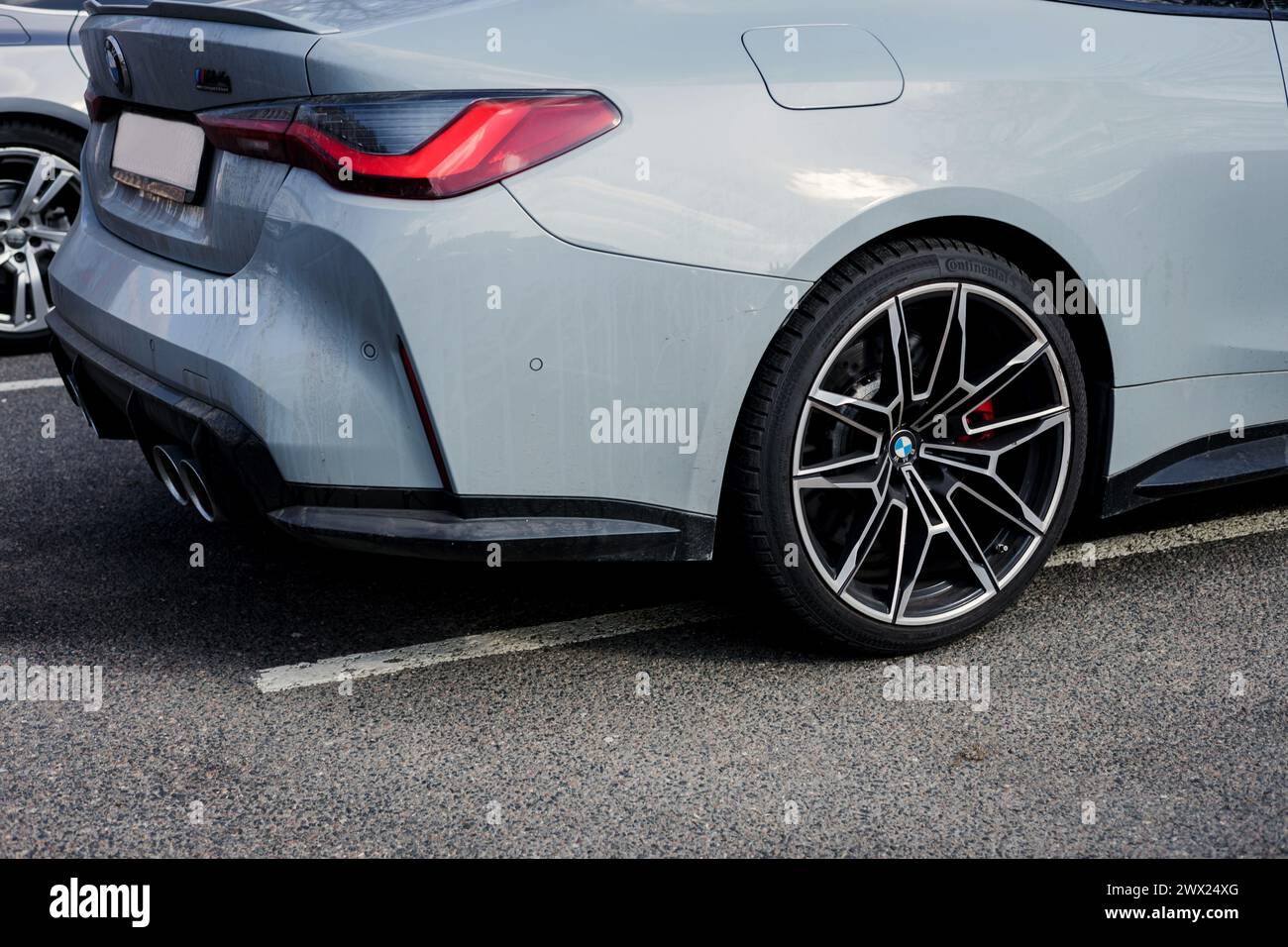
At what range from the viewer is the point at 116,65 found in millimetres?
3193

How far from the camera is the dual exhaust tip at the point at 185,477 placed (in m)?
2.89

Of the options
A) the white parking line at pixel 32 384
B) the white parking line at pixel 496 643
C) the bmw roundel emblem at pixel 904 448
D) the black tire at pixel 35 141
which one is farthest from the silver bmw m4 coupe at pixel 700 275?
the black tire at pixel 35 141

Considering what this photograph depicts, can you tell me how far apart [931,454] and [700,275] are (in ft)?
2.54

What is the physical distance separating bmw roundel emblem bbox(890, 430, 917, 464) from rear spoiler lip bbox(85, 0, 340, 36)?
4.62 ft

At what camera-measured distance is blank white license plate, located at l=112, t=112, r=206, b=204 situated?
117 inches

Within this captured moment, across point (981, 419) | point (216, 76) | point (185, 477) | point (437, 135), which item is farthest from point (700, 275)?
point (185, 477)

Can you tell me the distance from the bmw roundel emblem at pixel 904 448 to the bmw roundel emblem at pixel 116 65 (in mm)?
1849

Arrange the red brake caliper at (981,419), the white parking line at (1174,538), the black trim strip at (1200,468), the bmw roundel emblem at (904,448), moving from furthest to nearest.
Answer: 1. the white parking line at (1174,538)
2. the black trim strip at (1200,468)
3. the red brake caliper at (981,419)
4. the bmw roundel emblem at (904,448)

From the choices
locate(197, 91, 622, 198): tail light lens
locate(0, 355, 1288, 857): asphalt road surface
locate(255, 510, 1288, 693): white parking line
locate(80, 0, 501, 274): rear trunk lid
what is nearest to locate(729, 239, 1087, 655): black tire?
locate(0, 355, 1288, 857): asphalt road surface

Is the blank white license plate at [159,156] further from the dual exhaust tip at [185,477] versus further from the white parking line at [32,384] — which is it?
the white parking line at [32,384]

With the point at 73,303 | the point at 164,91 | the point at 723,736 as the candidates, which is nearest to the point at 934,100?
the point at 723,736

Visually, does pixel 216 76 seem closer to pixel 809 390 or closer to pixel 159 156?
pixel 159 156

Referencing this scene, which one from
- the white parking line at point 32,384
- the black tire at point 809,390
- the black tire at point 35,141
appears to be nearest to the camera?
the black tire at point 809,390

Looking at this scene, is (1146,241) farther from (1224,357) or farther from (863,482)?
(863,482)
